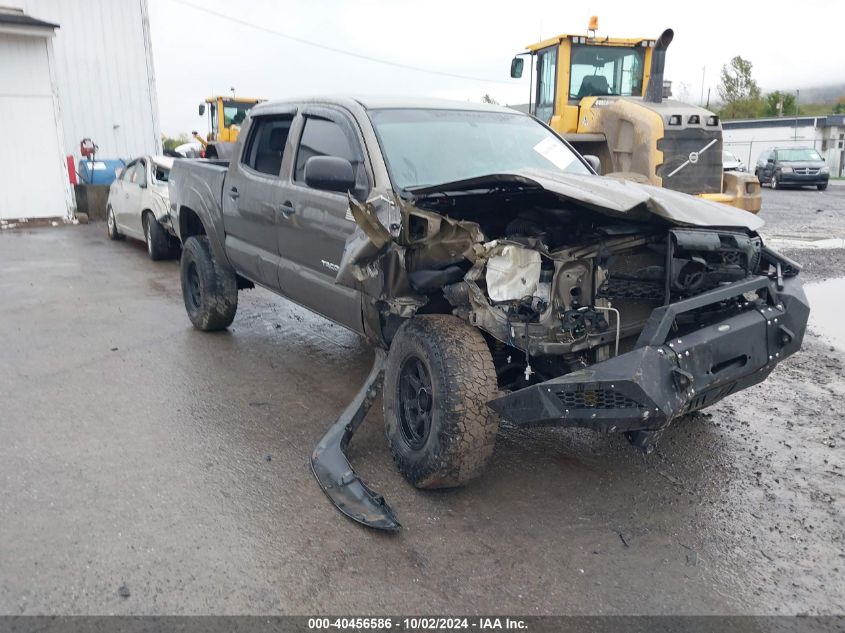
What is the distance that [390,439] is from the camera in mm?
3926

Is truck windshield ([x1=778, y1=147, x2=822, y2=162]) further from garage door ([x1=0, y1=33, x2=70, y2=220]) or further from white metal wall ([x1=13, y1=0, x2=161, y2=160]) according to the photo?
garage door ([x1=0, y1=33, x2=70, y2=220])

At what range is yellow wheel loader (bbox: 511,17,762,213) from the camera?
954cm

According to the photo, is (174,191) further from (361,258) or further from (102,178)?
(102,178)

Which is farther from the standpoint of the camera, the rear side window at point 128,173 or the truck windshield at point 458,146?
the rear side window at point 128,173

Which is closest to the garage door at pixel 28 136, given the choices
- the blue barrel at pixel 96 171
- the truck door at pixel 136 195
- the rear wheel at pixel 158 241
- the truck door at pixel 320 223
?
the blue barrel at pixel 96 171

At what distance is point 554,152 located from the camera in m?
5.05

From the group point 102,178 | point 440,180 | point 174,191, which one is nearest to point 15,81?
point 102,178

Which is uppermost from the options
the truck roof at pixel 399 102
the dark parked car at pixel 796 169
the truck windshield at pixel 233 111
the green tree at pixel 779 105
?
the green tree at pixel 779 105

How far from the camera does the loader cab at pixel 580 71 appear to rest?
10.5m

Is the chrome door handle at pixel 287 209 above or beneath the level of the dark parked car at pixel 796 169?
above

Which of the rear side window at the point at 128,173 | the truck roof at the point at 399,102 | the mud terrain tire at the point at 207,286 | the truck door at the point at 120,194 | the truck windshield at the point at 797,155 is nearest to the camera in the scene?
the truck roof at the point at 399,102

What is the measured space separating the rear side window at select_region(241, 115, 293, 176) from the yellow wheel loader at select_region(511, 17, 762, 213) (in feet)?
16.8

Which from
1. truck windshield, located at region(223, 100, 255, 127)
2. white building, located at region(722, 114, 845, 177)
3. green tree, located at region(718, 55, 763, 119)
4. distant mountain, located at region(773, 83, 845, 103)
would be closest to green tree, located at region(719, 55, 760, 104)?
green tree, located at region(718, 55, 763, 119)

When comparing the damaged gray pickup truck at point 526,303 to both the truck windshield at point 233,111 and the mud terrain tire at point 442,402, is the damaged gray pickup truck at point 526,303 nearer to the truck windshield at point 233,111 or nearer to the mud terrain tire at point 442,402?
the mud terrain tire at point 442,402
